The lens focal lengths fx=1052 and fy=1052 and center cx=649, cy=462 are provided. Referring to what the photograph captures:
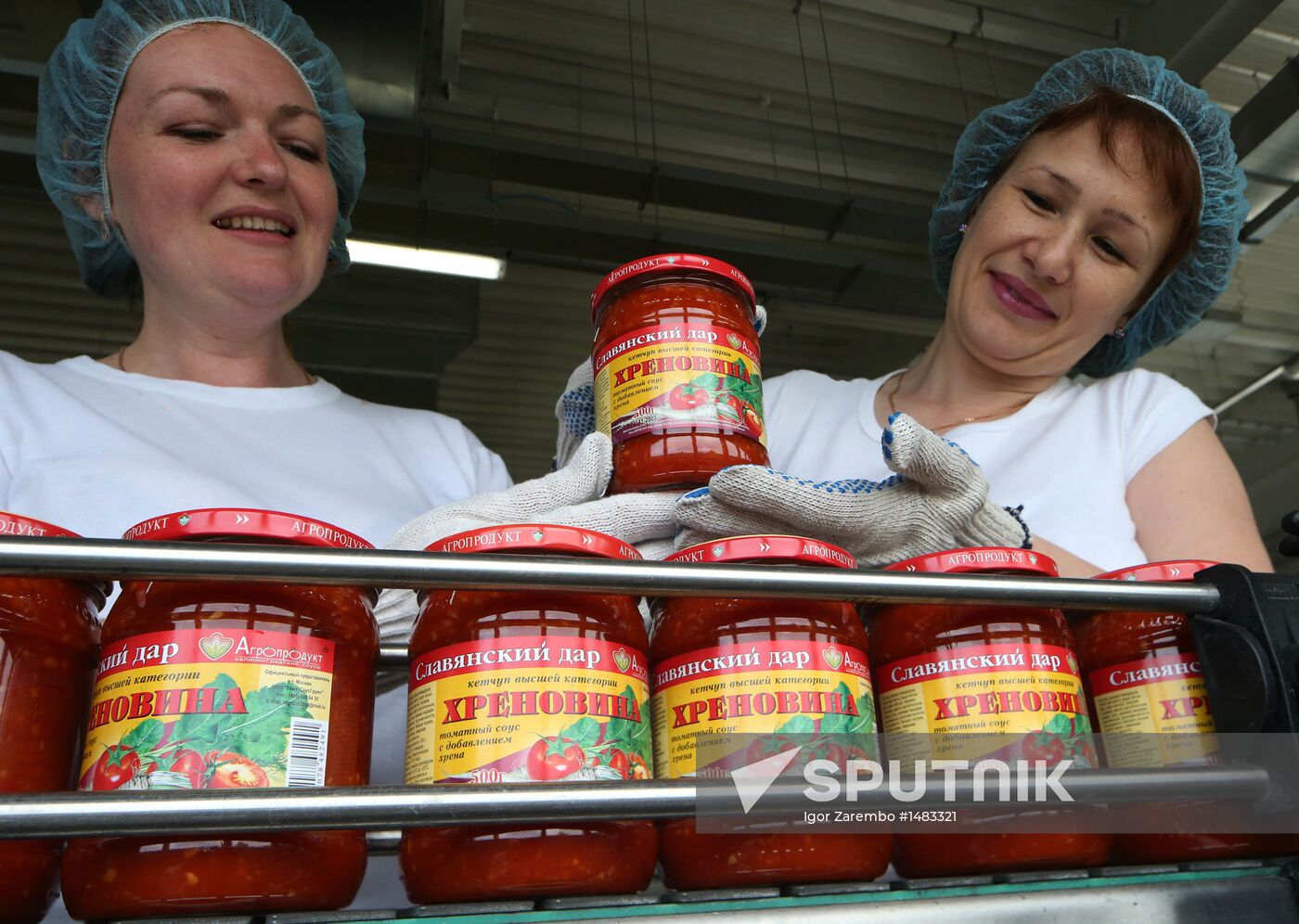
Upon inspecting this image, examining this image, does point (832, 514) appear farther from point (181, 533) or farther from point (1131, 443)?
point (1131, 443)

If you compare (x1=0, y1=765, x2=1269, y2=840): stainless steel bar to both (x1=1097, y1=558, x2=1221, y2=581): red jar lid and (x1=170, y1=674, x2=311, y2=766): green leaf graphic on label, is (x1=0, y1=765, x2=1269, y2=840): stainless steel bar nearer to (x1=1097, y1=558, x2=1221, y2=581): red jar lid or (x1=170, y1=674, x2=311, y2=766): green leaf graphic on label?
(x1=170, y1=674, x2=311, y2=766): green leaf graphic on label

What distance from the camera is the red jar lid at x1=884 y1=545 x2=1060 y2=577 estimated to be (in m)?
0.66

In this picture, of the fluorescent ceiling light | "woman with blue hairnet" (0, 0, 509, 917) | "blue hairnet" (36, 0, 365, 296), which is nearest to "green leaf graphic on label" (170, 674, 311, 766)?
"woman with blue hairnet" (0, 0, 509, 917)

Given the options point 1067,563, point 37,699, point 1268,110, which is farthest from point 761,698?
point 1268,110

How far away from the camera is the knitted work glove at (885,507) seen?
721 millimetres

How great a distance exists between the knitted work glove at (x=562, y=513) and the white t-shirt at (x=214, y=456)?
0.23 metres

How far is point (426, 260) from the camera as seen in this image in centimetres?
442

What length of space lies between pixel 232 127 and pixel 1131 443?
3.60 ft

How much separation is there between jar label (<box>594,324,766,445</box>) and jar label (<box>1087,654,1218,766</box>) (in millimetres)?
324

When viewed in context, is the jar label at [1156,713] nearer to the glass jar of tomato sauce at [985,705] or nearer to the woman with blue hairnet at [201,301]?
the glass jar of tomato sauce at [985,705]

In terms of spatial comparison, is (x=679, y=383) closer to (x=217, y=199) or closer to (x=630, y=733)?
(x=630, y=733)

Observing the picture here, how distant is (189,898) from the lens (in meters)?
0.51

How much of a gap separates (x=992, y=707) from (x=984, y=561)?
10 centimetres

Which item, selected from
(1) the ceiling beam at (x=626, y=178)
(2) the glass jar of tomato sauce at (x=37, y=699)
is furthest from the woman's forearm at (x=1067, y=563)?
(1) the ceiling beam at (x=626, y=178)
